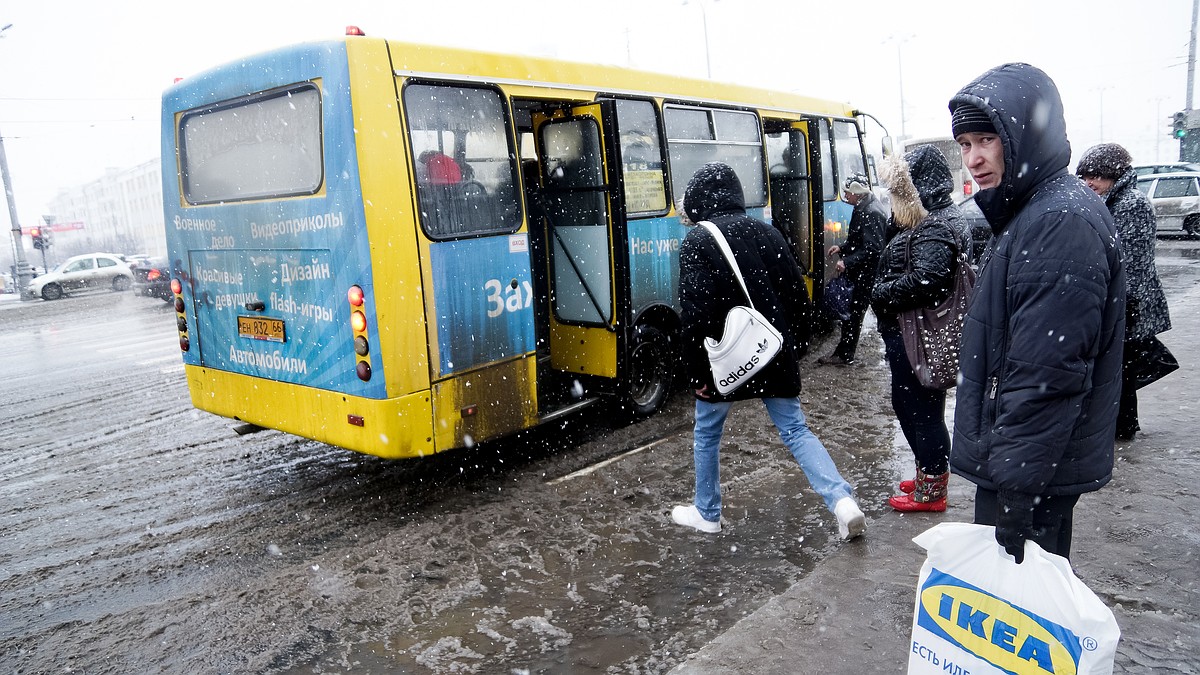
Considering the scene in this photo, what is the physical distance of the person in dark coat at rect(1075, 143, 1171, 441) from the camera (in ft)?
15.7

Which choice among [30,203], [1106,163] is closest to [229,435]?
[1106,163]

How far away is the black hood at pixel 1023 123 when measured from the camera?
219 cm

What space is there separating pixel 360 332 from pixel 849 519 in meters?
3.01

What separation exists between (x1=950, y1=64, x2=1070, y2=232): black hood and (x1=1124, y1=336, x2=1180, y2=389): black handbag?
10.8 ft

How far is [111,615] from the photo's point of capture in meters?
3.97

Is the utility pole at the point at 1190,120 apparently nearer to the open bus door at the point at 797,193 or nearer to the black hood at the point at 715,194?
the open bus door at the point at 797,193

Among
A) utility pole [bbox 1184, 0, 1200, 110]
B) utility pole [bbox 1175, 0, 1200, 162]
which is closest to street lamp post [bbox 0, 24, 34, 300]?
utility pole [bbox 1175, 0, 1200, 162]

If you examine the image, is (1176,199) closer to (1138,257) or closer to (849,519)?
(1138,257)

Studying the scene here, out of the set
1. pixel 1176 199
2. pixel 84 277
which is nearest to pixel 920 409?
pixel 1176 199

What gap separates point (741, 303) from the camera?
4.02 metres

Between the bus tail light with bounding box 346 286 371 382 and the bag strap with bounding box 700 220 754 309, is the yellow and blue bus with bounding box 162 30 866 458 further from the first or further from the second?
the bag strap with bounding box 700 220 754 309

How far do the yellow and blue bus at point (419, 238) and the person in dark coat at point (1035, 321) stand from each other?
3.39 m

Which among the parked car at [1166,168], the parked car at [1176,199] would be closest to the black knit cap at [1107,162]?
the parked car at [1176,199]

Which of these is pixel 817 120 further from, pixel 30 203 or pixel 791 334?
pixel 30 203
